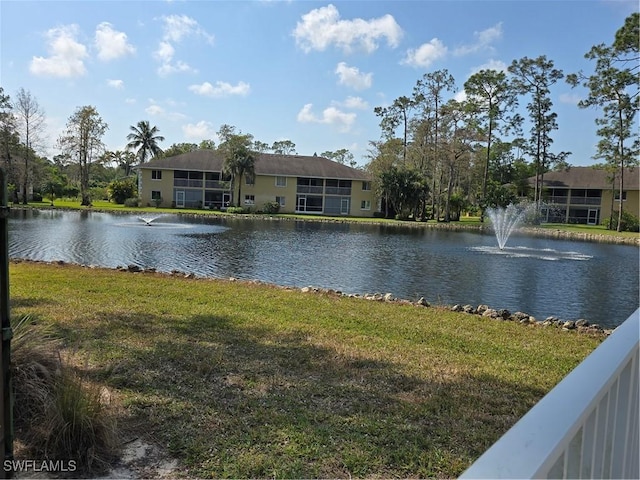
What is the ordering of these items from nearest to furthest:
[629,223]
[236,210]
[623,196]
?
[629,223] < [236,210] < [623,196]

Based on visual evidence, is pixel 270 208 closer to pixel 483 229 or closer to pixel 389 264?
pixel 483 229

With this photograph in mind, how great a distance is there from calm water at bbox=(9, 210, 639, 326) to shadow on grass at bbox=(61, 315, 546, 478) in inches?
270

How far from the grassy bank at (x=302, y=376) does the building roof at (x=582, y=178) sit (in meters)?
50.4

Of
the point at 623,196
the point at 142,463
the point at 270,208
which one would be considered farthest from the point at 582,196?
the point at 142,463

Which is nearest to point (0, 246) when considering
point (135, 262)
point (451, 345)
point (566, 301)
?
point (451, 345)

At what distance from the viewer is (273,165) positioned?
167 feet

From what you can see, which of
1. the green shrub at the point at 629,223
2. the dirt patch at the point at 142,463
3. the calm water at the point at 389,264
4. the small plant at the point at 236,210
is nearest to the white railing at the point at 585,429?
the dirt patch at the point at 142,463

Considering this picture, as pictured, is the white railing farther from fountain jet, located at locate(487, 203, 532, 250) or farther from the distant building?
the distant building

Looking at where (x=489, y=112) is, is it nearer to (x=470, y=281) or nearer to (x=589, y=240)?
(x=589, y=240)

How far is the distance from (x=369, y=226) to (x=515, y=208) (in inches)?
636

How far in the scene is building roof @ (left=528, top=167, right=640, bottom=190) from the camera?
49.3 meters

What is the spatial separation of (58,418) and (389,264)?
47.5ft

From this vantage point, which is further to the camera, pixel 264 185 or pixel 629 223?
pixel 264 185

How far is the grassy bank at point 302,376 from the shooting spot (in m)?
2.98
